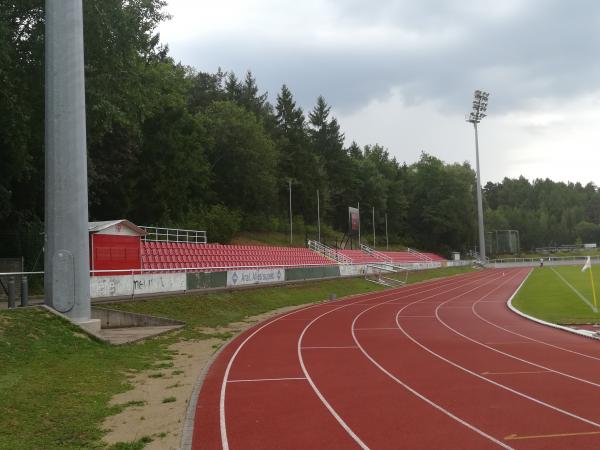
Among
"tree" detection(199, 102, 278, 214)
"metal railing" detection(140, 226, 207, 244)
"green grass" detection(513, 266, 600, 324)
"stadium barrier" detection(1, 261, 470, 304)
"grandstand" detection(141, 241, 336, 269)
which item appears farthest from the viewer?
"tree" detection(199, 102, 278, 214)

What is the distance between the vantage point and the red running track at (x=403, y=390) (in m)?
6.86

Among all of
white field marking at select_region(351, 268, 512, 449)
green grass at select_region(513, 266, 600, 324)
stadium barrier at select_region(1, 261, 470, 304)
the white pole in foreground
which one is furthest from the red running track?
stadium barrier at select_region(1, 261, 470, 304)

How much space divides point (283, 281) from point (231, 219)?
50.4 feet

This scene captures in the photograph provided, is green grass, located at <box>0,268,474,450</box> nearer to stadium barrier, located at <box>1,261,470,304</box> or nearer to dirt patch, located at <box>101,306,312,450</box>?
dirt patch, located at <box>101,306,312,450</box>

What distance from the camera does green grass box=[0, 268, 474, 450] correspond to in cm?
684

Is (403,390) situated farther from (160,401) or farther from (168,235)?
(168,235)

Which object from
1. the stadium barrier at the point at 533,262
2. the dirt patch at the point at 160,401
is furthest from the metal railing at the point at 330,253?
the stadium barrier at the point at 533,262

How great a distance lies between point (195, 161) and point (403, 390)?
4057 cm

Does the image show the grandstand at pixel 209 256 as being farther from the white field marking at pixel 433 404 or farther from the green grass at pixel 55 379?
the white field marking at pixel 433 404

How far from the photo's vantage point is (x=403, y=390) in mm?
9445

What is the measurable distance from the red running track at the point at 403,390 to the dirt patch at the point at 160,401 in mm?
334

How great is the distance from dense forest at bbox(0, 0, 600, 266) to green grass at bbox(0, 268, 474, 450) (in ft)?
27.7

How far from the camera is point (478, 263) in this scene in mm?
84750

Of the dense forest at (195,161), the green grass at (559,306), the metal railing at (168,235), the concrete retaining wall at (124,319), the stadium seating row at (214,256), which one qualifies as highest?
the dense forest at (195,161)
